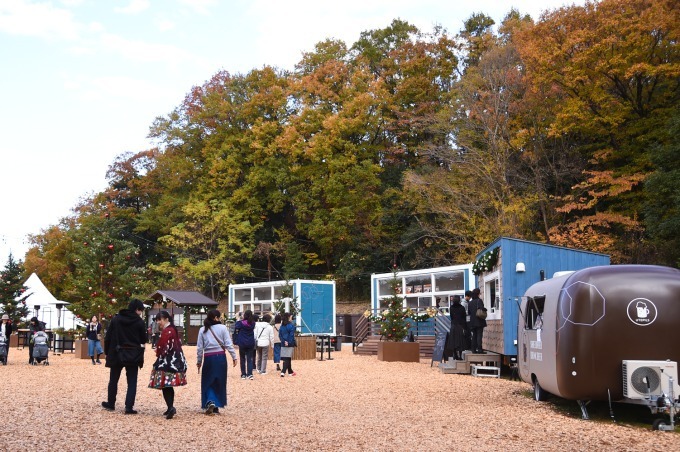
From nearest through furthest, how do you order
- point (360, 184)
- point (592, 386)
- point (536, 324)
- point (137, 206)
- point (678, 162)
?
1. point (592, 386)
2. point (536, 324)
3. point (678, 162)
4. point (360, 184)
5. point (137, 206)

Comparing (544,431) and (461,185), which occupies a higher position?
(461,185)

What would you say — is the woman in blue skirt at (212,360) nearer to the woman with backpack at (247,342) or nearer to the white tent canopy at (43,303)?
the woman with backpack at (247,342)

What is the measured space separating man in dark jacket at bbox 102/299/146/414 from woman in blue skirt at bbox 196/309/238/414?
2.72 feet

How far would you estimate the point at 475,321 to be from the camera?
19000mm

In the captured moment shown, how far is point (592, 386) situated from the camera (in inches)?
404

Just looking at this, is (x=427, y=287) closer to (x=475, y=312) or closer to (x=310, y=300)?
(x=310, y=300)

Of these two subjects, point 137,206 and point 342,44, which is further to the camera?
point 137,206

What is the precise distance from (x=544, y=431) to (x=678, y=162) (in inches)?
787

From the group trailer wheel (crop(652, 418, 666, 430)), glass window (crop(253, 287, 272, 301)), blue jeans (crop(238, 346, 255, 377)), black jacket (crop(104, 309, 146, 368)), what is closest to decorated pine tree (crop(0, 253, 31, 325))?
glass window (crop(253, 287, 272, 301))

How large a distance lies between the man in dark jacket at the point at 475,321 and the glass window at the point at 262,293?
56.0 ft

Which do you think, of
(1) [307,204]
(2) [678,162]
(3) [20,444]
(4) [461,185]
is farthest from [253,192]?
(3) [20,444]

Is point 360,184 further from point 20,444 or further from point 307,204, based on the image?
point 20,444

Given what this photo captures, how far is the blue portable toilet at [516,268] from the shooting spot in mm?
16969

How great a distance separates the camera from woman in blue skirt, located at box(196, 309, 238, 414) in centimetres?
1080
